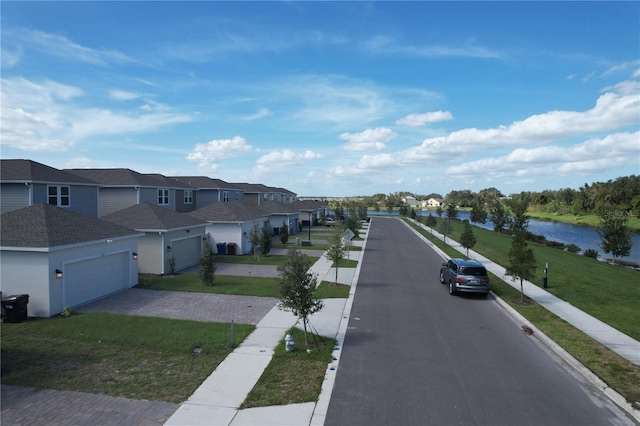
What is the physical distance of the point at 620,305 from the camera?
16.5 m

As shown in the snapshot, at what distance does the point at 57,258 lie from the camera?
1425cm

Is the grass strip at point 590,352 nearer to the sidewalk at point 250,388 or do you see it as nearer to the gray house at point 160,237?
the sidewalk at point 250,388

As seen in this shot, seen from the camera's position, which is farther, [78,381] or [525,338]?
[525,338]

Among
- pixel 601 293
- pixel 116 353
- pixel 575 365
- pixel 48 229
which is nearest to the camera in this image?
pixel 575 365

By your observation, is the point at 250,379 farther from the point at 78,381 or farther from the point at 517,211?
the point at 517,211

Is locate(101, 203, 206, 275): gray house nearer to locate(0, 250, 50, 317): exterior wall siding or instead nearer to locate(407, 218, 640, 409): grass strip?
locate(0, 250, 50, 317): exterior wall siding

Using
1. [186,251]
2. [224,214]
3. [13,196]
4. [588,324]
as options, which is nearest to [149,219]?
[186,251]

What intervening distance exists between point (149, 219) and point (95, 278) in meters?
6.60

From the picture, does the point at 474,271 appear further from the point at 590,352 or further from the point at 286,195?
the point at 286,195

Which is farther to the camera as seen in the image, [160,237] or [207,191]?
[207,191]

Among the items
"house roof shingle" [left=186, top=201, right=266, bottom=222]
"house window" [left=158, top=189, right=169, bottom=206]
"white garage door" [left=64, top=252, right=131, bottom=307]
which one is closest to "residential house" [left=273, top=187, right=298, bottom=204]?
"house window" [left=158, top=189, right=169, bottom=206]

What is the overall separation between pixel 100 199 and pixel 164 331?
933 inches

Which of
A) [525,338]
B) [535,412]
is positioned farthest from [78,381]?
[525,338]

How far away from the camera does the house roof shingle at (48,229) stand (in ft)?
46.4
